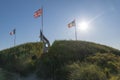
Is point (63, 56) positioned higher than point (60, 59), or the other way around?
point (63, 56)

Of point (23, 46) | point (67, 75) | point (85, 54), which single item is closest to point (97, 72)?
point (67, 75)

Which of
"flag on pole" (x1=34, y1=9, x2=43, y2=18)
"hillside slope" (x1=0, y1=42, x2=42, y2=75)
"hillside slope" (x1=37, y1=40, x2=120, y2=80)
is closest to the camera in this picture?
"hillside slope" (x1=37, y1=40, x2=120, y2=80)

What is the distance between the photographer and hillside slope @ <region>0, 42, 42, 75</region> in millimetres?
32000

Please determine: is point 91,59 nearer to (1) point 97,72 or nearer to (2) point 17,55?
(1) point 97,72

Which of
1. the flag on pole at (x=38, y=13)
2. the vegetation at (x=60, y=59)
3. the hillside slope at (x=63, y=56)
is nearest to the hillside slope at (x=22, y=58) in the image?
Answer: the vegetation at (x=60, y=59)

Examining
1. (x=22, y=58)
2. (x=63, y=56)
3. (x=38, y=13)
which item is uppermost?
(x=38, y=13)

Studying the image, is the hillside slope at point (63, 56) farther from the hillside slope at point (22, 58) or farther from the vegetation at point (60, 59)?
the hillside slope at point (22, 58)

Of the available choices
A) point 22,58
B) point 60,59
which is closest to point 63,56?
point 60,59

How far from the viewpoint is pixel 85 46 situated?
32625mm

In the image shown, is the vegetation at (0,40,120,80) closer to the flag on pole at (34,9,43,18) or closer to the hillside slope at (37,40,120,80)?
the hillside slope at (37,40,120,80)

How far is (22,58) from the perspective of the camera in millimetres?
33000

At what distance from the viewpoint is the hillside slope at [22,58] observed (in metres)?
32.0

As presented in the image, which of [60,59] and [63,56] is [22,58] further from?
[63,56]

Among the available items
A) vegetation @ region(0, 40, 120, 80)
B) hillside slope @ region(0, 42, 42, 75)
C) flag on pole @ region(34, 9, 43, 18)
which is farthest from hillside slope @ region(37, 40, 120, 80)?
flag on pole @ region(34, 9, 43, 18)
